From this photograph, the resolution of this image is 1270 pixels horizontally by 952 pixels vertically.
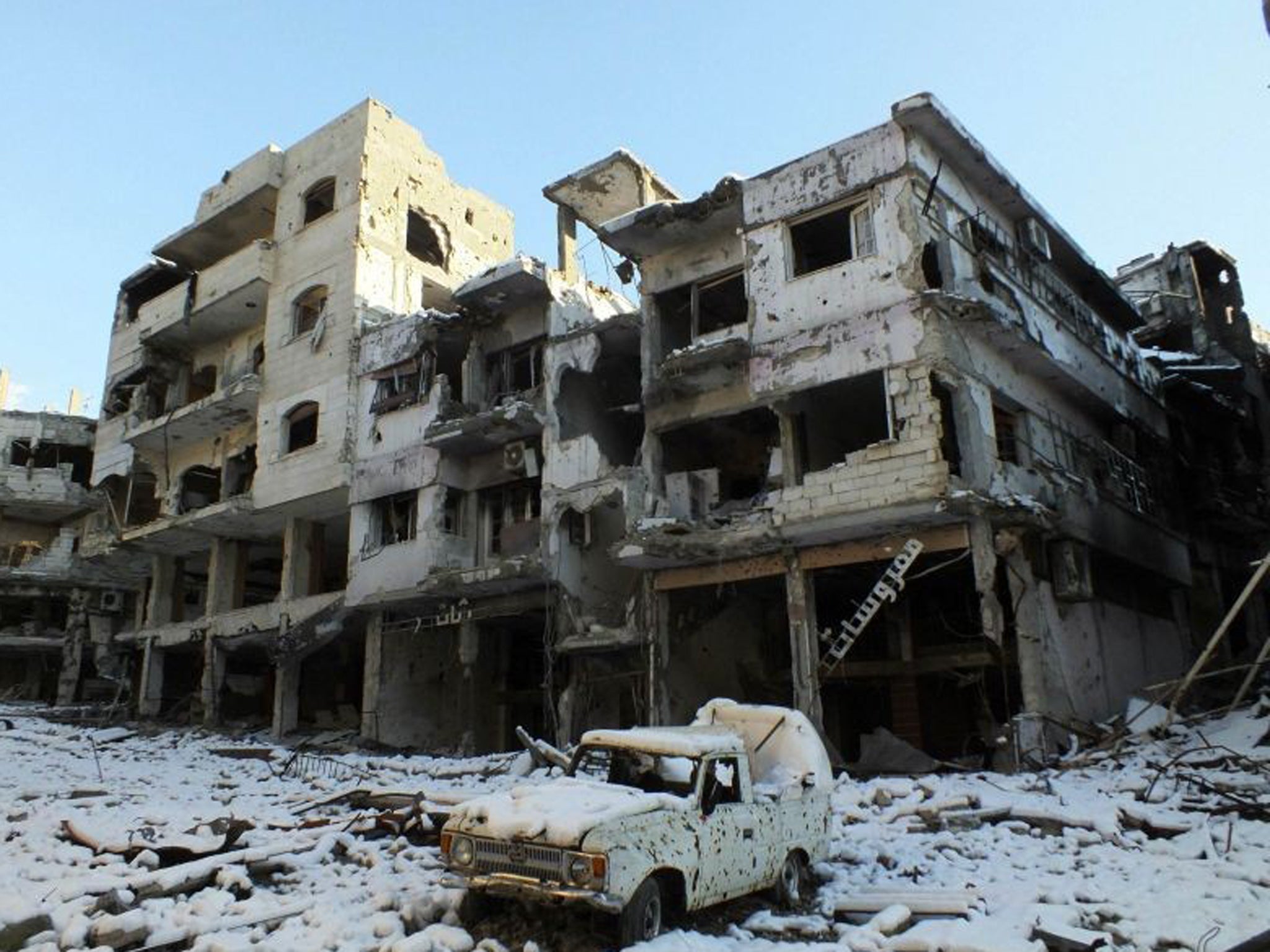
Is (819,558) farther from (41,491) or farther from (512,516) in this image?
(41,491)

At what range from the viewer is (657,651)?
2053 cm

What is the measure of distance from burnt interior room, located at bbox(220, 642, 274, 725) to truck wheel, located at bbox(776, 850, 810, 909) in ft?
Answer: 84.2

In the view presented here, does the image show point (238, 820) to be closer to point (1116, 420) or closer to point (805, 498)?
point (805, 498)

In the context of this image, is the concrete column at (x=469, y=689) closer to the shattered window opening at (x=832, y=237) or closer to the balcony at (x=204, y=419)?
the balcony at (x=204, y=419)

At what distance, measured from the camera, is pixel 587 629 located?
878 inches

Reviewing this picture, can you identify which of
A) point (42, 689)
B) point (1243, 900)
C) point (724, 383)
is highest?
point (724, 383)

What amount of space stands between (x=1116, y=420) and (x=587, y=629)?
1439cm

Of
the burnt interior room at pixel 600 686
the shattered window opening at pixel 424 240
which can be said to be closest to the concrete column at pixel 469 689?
the burnt interior room at pixel 600 686

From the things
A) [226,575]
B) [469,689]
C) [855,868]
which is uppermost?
[226,575]

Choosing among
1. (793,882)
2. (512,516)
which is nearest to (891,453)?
(793,882)

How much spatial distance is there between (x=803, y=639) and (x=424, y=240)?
2127 cm

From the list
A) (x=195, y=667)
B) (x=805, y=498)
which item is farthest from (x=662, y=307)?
(x=195, y=667)

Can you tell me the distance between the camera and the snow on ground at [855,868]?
7738 mm

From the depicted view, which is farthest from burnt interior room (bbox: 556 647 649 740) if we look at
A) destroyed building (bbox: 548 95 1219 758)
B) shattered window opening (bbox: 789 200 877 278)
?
shattered window opening (bbox: 789 200 877 278)
